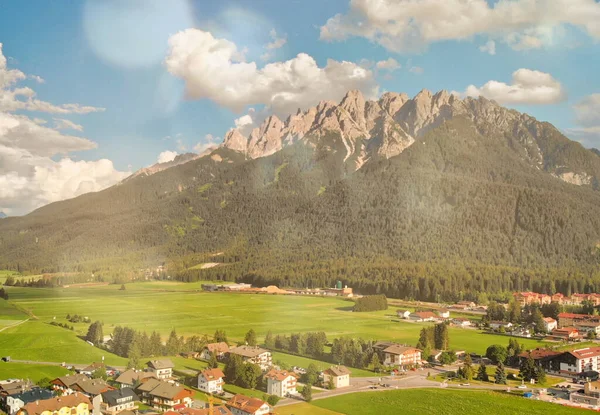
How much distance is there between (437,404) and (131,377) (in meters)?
18.8

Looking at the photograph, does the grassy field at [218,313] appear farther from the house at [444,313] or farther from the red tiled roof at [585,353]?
the red tiled roof at [585,353]

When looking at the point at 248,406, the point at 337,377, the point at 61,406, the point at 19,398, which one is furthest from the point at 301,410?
the point at 19,398

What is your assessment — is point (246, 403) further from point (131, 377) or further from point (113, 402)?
point (131, 377)

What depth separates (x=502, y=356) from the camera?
4584cm

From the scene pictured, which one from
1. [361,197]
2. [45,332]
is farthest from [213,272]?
[45,332]

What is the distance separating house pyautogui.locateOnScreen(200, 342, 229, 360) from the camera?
44531 mm

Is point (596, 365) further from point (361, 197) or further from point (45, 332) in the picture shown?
point (361, 197)

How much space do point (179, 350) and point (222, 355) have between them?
4.27 m

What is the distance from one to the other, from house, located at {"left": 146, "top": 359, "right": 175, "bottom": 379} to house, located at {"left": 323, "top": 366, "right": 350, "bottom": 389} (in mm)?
10302

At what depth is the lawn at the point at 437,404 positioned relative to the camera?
3291cm

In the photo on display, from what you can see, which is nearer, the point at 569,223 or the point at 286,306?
the point at 286,306

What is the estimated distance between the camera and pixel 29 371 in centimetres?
4078

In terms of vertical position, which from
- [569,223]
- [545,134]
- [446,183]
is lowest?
[569,223]

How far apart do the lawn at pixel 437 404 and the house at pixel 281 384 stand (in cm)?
253
